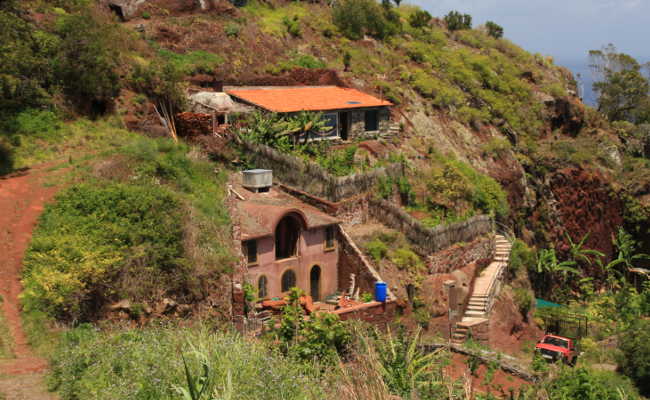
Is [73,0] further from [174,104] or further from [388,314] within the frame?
[388,314]

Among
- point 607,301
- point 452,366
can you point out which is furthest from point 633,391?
point 607,301

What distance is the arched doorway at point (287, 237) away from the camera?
24.7 m

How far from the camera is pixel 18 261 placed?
18.6 m

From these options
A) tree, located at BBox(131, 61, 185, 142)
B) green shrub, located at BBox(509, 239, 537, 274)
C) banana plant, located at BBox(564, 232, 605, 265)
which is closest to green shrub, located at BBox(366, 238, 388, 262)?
green shrub, located at BBox(509, 239, 537, 274)

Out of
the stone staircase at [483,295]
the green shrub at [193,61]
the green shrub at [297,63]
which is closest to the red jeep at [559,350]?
the stone staircase at [483,295]

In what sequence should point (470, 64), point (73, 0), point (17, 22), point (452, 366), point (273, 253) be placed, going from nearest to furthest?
point (452, 366)
point (273, 253)
point (17, 22)
point (73, 0)
point (470, 64)

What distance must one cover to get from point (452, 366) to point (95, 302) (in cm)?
1142

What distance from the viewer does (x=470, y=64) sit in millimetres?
52688

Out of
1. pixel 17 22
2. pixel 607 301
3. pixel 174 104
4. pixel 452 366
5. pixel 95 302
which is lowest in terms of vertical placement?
pixel 607 301

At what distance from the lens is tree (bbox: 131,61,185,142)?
31.9 m

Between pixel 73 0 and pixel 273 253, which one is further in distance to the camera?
pixel 73 0

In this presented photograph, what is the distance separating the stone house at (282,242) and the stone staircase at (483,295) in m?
5.63

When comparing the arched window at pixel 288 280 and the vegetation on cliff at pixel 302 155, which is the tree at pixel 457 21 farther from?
the arched window at pixel 288 280

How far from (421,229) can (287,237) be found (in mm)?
6201
